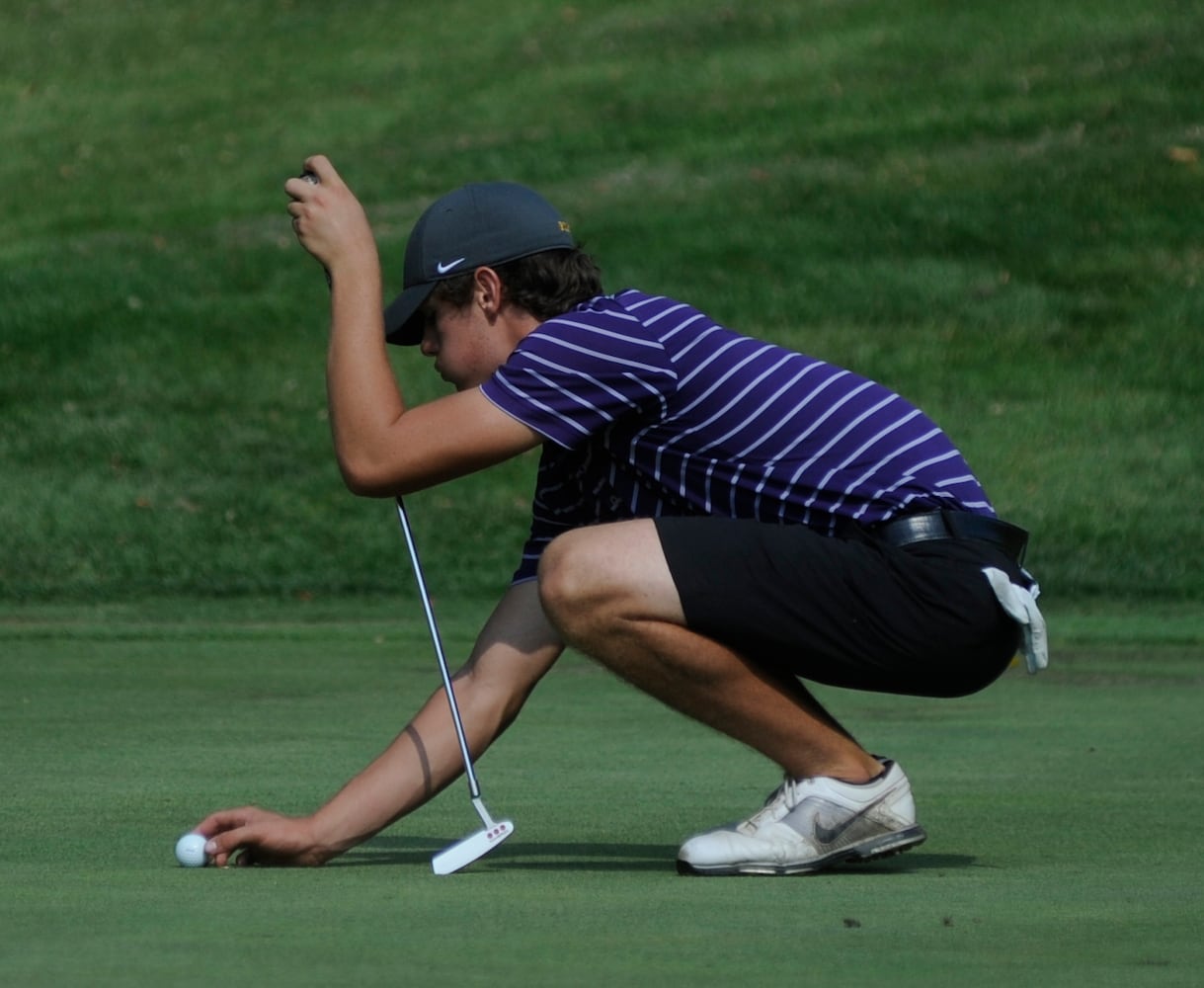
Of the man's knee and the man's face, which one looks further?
the man's face

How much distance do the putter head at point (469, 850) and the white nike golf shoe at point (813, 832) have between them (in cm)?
31

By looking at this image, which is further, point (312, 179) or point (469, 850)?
point (312, 179)

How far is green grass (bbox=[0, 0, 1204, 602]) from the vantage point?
41.0 ft

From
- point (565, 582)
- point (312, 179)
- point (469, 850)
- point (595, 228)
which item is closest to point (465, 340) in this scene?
point (312, 179)

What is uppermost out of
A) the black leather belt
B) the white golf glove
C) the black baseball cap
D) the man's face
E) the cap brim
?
the black baseball cap

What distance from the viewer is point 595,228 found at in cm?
1684

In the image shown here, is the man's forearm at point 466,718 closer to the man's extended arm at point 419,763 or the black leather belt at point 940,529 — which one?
the man's extended arm at point 419,763

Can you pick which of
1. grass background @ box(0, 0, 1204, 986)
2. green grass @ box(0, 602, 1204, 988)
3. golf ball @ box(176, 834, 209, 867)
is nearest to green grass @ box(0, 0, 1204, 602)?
grass background @ box(0, 0, 1204, 986)

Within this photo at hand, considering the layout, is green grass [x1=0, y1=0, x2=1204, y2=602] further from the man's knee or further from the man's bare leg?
the man's knee

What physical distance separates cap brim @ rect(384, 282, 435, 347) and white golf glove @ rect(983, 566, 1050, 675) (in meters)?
1.10

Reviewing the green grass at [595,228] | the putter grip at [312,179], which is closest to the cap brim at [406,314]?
the putter grip at [312,179]

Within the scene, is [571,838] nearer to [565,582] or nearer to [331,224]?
[565,582]

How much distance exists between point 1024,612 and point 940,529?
0.22 m

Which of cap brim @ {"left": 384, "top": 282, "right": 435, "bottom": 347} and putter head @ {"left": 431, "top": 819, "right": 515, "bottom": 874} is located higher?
cap brim @ {"left": 384, "top": 282, "right": 435, "bottom": 347}
